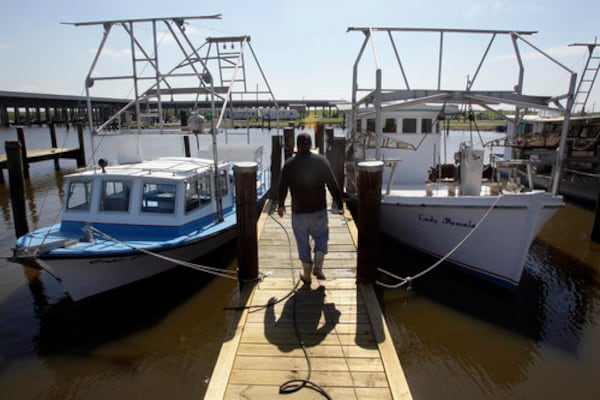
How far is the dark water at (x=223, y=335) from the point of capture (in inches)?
214

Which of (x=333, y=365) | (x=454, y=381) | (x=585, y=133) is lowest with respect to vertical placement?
(x=454, y=381)

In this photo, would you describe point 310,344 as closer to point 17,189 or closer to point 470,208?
point 470,208

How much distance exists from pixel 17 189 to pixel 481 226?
37.4ft

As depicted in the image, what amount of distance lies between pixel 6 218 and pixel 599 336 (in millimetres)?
→ 17183

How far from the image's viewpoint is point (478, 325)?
6781 millimetres

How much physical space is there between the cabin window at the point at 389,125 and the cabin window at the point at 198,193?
19.2 ft

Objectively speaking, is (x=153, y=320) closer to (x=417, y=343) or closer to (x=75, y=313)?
(x=75, y=313)

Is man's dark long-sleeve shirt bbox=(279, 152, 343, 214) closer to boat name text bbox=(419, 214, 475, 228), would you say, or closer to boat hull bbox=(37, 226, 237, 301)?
boat hull bbox=(37, 226, 237, 301)

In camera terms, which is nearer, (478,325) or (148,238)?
(478,325)

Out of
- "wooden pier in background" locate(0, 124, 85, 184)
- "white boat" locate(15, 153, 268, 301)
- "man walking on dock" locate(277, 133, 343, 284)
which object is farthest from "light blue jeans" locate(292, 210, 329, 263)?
"wooden pier in background" locate(0, 124, 85, 184)

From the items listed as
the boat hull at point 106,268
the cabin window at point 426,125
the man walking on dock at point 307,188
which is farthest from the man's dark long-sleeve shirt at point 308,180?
the cabin window at point 426,125

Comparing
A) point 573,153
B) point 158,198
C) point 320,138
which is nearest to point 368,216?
point 158,198

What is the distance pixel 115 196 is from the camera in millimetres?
7621

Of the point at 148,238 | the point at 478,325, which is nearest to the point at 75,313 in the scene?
the point at 148,238
